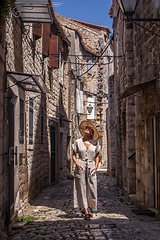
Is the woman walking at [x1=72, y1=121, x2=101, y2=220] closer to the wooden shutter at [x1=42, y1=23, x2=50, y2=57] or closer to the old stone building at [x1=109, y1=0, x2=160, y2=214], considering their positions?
the old stone building at [x1=109, y1=0, x2=160, y2=214]

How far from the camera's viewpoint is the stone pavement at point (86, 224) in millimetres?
4301

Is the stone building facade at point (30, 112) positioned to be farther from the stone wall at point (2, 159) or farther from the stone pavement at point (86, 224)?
the stone pavement at point (86, 224)

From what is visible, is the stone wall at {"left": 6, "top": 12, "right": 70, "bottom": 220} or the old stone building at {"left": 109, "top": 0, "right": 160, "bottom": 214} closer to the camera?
the old stone building at {"left": 109, "top": 0, "right": 160, "bottom": 214}

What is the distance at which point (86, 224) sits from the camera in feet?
16.5

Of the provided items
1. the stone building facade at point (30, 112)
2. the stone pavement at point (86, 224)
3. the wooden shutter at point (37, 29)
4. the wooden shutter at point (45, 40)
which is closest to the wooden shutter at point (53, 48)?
the stone building facade at point (30, 112)

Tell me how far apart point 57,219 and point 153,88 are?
3.14 metres

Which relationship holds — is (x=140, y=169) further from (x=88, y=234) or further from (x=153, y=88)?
(x=88, y=234)

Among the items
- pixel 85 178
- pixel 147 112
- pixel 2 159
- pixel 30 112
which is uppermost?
pixel 30 112

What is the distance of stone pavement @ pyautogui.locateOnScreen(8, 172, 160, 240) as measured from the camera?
14.1 ft

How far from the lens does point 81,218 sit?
18.6ft

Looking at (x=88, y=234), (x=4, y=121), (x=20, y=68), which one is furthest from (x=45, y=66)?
(x=88, y=234)

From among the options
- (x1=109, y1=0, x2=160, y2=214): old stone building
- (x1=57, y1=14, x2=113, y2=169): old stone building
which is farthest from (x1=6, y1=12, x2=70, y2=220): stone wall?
(x1=57, y1=14, x2=113, y2=169): old stone building

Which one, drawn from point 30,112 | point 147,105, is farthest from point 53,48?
point 147,105

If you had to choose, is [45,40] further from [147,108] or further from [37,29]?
[147,108]
